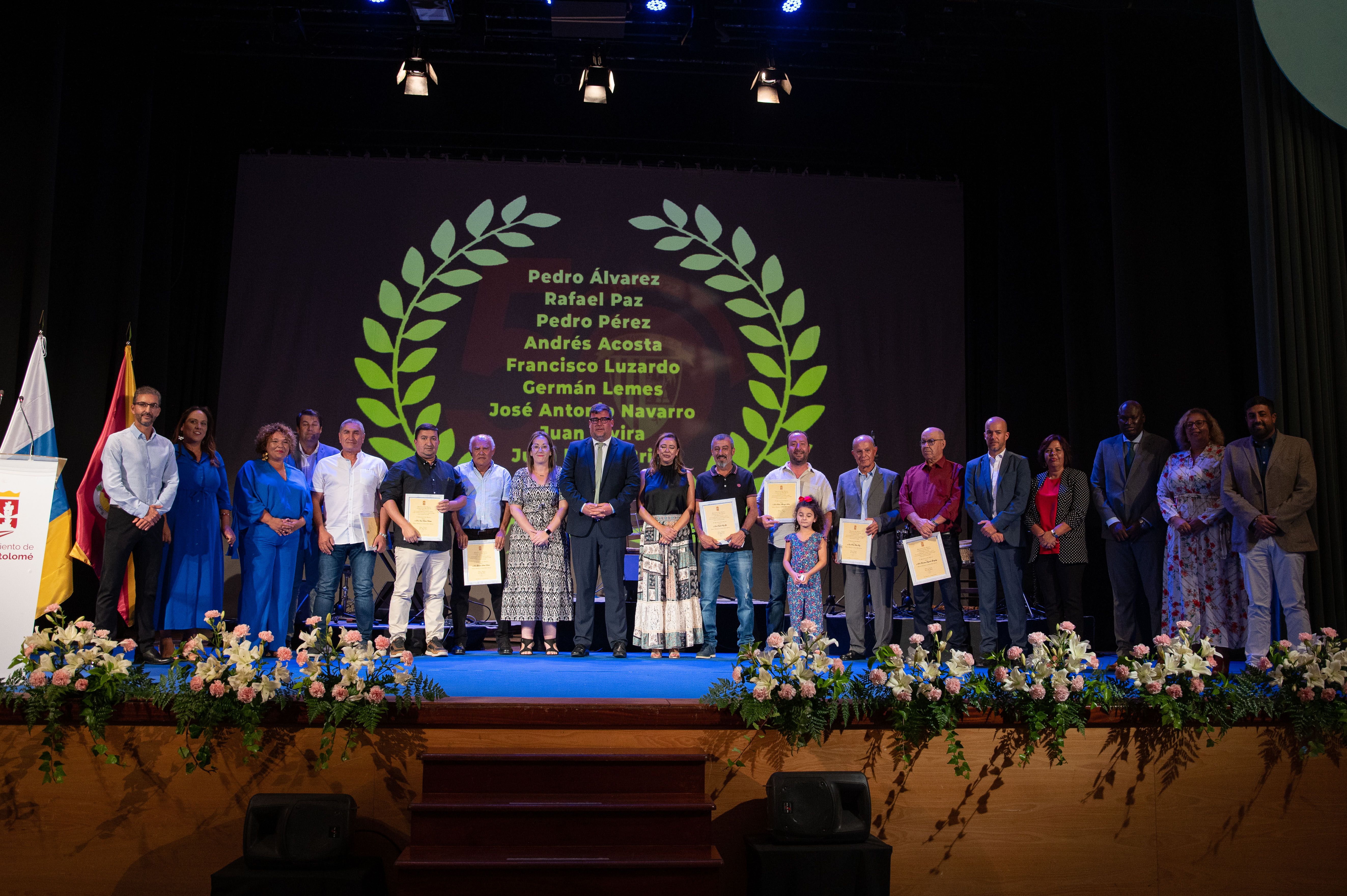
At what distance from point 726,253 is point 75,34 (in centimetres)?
484

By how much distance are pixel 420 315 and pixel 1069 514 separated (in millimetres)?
5158

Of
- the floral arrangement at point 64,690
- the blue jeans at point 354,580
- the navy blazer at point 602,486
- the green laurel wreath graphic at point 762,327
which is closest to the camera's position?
the floral arrangement at point 64,690

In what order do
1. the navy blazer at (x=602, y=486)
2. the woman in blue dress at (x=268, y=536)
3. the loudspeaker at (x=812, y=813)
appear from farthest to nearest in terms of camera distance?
the navy blazer at (x=602, y=486), the woman in blue dress at (x=268, y=536), the loudspeaker at (x=812, y=813)

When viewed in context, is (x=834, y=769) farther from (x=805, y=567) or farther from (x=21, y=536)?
(x=21, y=536)

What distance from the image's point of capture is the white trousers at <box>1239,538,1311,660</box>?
4.45m

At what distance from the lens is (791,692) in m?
3.00

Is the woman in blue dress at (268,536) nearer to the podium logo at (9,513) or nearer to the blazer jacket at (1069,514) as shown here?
the podium logo at (9,513)

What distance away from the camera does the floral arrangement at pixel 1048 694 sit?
3.10 m

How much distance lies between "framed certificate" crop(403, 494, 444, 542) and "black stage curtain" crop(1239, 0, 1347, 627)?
4453 mm

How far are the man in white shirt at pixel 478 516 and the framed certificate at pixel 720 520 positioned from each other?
1229mm

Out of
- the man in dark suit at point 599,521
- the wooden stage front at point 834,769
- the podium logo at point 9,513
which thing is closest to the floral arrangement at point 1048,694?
the wooden stage front at point 834,769

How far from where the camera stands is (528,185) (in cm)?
787

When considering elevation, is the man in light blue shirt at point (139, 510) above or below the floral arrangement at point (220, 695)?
above

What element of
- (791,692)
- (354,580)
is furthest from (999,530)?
(354,580)
